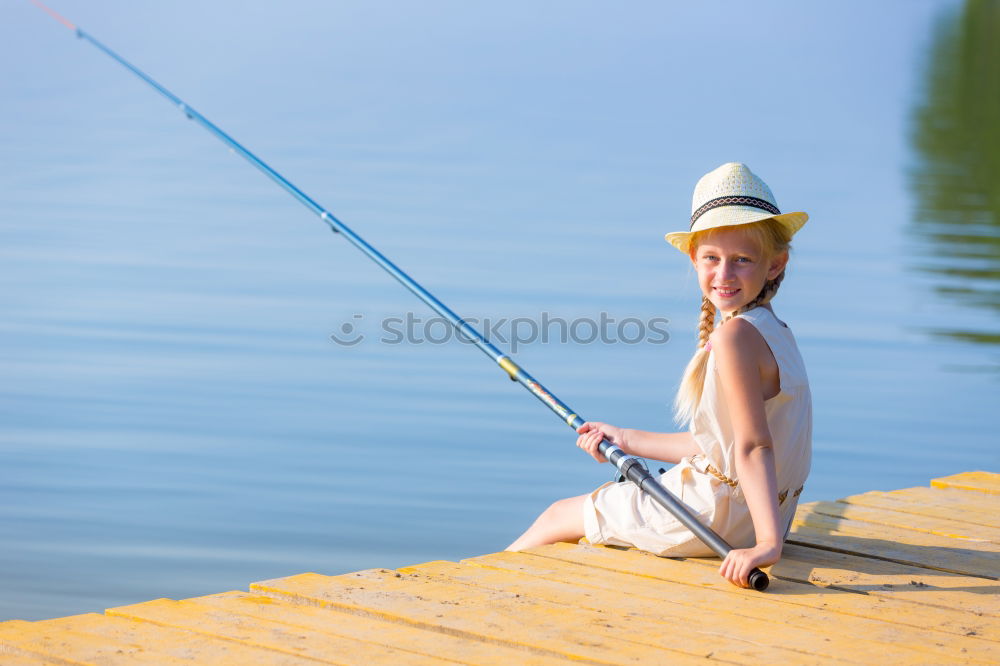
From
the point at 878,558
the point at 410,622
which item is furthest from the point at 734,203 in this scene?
the point at 410,622

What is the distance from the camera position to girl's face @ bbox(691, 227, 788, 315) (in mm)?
3170

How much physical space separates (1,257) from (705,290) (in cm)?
662

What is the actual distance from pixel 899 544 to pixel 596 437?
81 cm

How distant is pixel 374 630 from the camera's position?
2.76 m

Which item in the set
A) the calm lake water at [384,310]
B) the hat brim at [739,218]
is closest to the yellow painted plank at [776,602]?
the hat brim at [739,218]

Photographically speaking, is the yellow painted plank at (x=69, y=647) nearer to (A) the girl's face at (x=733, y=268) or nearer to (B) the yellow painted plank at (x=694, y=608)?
(B) the yellow painted plank at (x=694, y=608)

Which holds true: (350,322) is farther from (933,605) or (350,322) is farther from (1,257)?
(933,605)

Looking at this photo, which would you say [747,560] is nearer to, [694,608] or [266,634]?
[694,608]

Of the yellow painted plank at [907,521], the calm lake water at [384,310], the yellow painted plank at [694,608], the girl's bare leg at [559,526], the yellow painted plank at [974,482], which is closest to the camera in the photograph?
the yellow painted plank at [694,608]

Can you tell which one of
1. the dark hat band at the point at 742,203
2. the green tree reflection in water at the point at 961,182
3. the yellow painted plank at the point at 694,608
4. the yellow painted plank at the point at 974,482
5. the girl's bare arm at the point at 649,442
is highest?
the green tree reflection in water at the point at 961,182

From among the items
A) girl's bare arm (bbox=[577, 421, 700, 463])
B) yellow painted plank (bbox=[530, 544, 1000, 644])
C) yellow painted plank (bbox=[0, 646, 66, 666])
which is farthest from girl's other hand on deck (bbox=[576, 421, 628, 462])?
yellow painted plank (bbox=[0, 646, 66, 666])

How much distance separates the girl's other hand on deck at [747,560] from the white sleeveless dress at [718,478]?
0.17 meters

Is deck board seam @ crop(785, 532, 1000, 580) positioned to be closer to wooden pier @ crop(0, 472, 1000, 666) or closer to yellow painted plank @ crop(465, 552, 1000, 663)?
wooden pier @ crop(0, 472, 1000, 666)

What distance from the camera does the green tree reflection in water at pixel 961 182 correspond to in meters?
9.52
